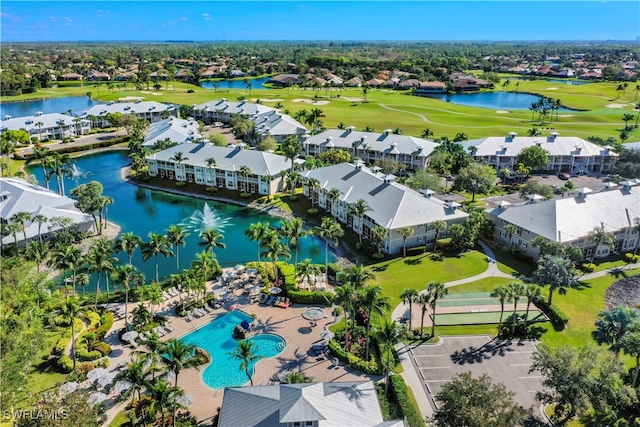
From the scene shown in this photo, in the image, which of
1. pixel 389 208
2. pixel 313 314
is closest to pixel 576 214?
pixel 389 208

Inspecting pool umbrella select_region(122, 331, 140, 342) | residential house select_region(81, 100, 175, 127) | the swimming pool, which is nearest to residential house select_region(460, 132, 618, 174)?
the swimming pool

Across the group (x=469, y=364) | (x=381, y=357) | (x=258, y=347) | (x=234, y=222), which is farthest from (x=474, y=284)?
(x=234, y=222)

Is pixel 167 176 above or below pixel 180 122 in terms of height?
below

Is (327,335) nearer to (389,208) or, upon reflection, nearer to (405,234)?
(405,234)

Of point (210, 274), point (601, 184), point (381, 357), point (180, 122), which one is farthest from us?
point (180, 122)

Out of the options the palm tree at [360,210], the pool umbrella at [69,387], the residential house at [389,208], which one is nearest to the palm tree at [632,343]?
the residential house at [389,208]

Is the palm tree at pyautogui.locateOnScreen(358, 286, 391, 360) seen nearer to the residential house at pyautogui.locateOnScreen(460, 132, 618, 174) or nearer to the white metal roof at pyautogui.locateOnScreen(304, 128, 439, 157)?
the white metal roof at pyautogui.locateOnScreen(304, 128, 439, 157)

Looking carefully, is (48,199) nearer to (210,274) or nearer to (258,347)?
(210,274)

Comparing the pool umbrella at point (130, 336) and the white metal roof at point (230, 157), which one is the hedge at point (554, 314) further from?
the white metal roof at point (230, 157)
